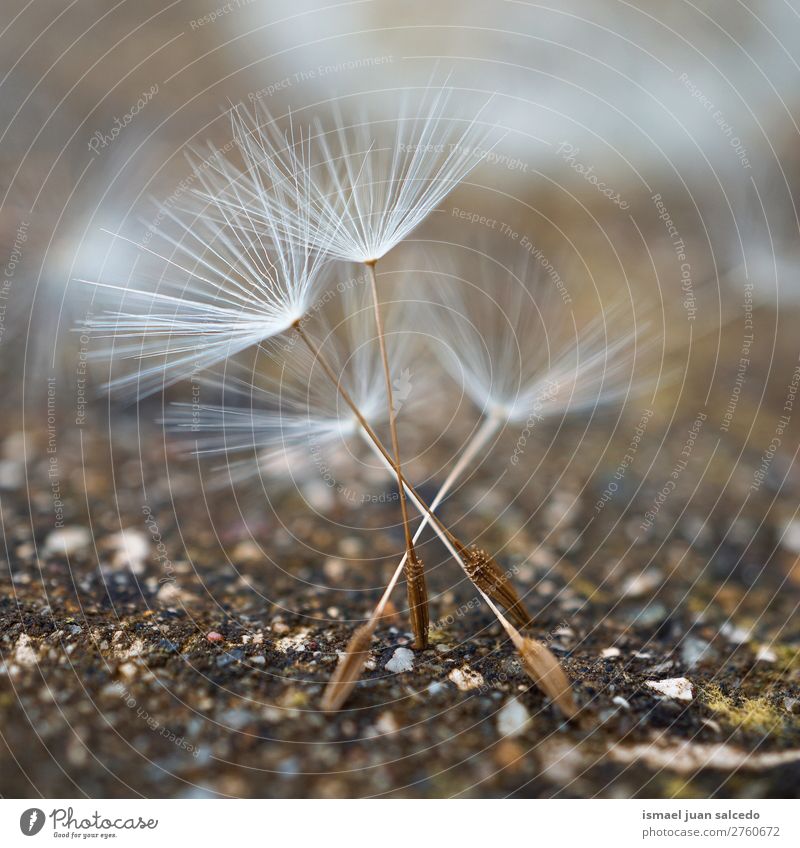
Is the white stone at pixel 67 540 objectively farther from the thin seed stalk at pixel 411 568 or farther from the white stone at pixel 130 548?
the thin seed stalk at pixel 411 568

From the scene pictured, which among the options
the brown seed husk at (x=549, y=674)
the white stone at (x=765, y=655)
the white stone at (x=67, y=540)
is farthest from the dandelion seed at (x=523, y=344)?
the white stone at (x=67, y=540)

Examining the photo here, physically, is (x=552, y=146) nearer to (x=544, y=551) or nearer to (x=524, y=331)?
(x=524, y=331)

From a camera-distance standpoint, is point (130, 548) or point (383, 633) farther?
point (130, 548)

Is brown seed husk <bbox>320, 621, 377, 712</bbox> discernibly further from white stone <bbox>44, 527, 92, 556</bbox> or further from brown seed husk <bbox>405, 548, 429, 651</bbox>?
white stone <bbox>44, 527, 92, 556</bbox>

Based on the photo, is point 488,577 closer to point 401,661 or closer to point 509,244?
point 401,661

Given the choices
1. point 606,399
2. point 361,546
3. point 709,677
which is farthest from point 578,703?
point 606,399

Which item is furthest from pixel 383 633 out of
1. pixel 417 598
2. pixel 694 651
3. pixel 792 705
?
pixel 792 705
